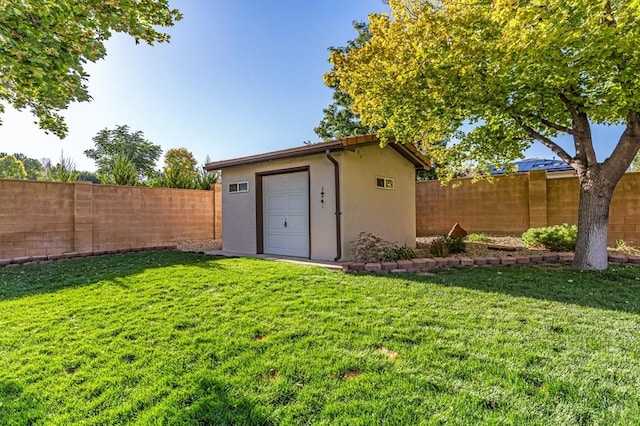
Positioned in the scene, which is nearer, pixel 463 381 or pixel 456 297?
pixel 463 381

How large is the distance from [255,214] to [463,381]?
310 inches

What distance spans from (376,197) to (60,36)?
6.99 m

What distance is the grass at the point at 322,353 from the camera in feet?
7.56

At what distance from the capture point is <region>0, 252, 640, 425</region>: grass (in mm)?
2305

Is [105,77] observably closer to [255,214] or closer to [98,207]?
[98,207]

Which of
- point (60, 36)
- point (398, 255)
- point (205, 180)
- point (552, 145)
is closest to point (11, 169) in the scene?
point (205, 180)

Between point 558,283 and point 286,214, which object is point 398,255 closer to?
point 558,283

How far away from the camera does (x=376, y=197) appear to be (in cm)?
874

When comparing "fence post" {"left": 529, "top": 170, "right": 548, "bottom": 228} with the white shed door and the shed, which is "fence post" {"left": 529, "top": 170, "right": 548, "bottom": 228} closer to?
the shed

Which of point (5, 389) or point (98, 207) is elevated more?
point (98, 207)

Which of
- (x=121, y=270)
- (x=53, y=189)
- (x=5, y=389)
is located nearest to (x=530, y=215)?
(x=121, y=270)

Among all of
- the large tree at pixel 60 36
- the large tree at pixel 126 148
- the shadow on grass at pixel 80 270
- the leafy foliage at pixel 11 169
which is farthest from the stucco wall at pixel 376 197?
the large tree at pixel 126 148

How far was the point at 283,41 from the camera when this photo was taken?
11547 mm

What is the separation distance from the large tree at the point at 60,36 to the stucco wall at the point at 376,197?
16.3 ft
